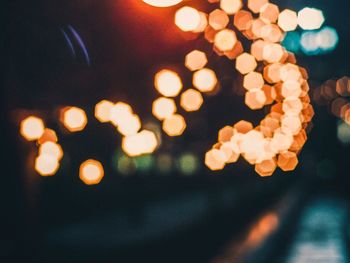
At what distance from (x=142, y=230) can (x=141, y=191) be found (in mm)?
999

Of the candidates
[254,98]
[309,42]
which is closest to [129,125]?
[254,98]

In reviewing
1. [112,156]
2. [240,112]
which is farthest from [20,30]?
[112,156]

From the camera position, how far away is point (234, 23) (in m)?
24.0

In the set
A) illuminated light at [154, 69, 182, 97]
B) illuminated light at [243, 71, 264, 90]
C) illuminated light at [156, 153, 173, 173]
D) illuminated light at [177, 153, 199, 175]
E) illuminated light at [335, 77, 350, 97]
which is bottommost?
illuminated light at [335, 77, 350, 97]

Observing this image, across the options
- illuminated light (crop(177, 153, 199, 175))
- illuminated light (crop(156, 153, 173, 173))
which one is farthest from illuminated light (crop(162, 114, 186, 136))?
illuminated light (crop(177, 153, 199, 175))

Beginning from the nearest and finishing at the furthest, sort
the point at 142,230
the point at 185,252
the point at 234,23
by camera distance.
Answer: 1. the point at 185,252
2. the point at 142,230
3. the point at 234,23

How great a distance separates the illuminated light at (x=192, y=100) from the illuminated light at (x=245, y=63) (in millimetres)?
4342

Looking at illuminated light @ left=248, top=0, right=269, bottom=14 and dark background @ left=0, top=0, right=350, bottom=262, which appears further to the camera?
illuminated light @ left=248, top=0, right=269, bottom=14

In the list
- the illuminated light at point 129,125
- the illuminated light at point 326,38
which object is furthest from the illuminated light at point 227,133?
the illuminated light at point 326,38

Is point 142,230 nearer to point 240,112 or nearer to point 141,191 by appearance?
point 141,191

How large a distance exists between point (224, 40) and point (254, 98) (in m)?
10.5

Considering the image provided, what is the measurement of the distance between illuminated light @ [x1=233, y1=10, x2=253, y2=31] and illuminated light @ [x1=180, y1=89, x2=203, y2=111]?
3.21 meters

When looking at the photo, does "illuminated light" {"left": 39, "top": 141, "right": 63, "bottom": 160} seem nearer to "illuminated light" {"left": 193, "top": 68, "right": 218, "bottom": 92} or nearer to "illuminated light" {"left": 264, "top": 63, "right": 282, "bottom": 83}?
"illuminated light" {"left": 193, "top": 68, "right": 218, "bottom": 92}

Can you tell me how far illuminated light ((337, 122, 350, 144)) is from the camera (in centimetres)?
6856
